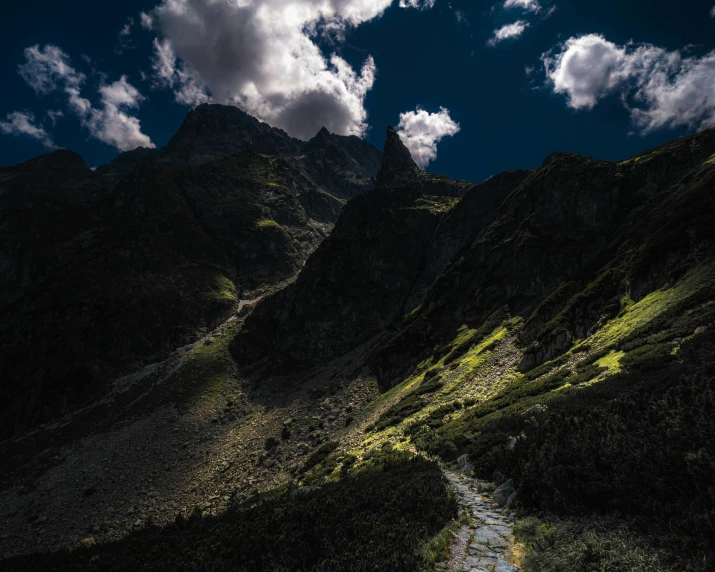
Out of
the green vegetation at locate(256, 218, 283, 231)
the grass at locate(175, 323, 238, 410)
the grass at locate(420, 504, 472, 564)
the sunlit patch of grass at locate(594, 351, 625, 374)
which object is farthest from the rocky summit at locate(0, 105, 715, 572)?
the green vegetation at locate(256, 218, 283, 231)

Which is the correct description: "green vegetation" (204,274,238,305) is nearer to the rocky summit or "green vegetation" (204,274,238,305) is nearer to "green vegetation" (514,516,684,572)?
the rocky summit

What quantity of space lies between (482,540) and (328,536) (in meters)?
4.84

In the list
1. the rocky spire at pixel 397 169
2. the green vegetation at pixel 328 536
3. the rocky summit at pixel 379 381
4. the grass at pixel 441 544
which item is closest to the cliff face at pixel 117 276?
the rocky summit at pixel 379 381

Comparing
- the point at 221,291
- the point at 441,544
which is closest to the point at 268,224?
the point at 221,291

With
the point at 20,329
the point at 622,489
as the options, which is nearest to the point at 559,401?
the point at 622,489

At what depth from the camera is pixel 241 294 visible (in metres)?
152

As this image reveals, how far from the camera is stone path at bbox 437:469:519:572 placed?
8.06 metres

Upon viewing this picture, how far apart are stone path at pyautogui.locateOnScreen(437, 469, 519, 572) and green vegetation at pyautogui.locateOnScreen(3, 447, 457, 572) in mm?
722

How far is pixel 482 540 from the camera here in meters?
9.39

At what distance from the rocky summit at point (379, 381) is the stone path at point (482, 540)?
8cm

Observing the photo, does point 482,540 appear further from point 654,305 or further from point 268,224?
point 268,224

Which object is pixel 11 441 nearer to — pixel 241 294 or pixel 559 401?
Result: pixel 241 294

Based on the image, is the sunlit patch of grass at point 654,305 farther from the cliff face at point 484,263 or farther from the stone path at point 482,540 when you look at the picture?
the stone path at point 482,540

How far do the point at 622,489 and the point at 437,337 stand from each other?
6115 cm
